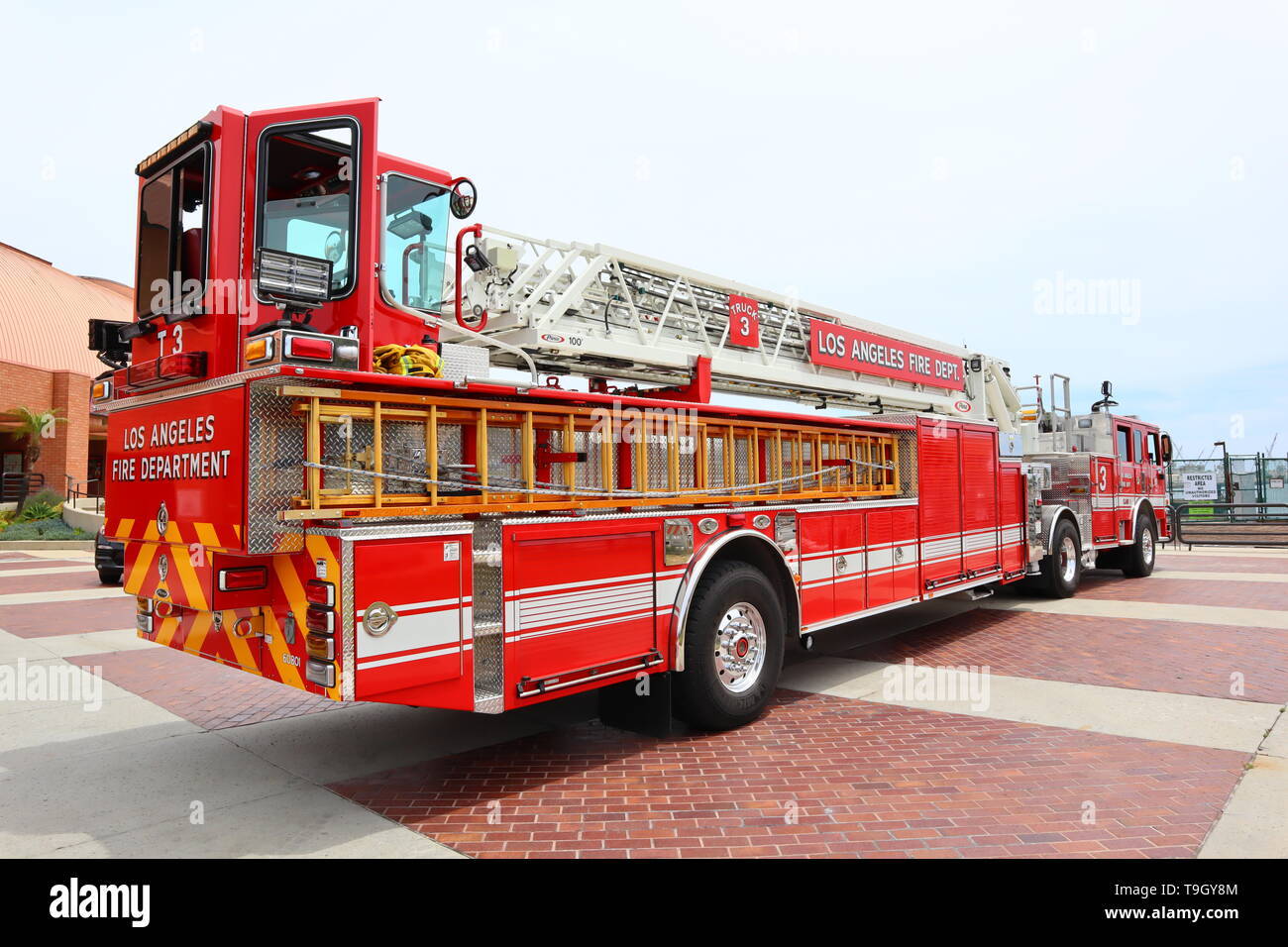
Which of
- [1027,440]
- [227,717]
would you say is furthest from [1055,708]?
[1027,440]

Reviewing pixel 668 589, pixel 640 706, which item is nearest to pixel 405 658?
pixel 668 589

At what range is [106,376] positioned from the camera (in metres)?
4.95

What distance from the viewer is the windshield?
4617 mm

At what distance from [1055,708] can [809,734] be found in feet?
6.20

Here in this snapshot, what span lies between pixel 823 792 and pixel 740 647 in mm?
1320

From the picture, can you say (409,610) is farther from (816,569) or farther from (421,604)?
(816,569)

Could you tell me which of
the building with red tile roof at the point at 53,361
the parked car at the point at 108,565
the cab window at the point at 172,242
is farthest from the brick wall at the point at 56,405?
the cab window at the point at 172,242

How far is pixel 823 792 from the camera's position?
4.21m

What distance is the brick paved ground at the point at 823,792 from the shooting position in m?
3.62

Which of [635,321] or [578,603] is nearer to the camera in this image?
[578,603]

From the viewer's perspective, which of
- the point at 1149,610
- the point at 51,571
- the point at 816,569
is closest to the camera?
the point at 816,569

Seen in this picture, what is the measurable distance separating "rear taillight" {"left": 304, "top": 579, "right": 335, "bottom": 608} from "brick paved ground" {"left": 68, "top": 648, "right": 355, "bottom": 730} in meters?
2.86

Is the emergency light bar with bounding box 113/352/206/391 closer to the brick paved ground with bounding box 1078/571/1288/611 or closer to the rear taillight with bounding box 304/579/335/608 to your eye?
the rear taillight with bounding box 304/579/335/608

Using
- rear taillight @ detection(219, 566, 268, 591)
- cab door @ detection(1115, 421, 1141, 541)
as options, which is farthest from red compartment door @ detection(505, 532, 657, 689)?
cab door @ detection(1115, 421, 1141, 541)
